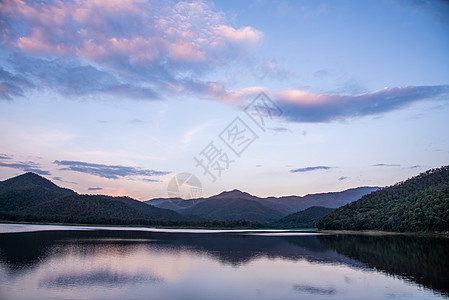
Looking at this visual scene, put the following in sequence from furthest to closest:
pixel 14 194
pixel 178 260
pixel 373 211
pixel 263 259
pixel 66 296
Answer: pixel 14 194, pixel 373 211, pixel 263 259, pixel 178 260, pixel 66 296

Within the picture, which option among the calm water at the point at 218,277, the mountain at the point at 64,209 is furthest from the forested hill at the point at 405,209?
the mountain at the point at 64,209

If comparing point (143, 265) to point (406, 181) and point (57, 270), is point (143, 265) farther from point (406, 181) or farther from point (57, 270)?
point (406, 181)

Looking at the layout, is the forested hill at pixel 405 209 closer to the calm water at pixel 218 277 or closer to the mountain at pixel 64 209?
the calm water at pixel 218 277

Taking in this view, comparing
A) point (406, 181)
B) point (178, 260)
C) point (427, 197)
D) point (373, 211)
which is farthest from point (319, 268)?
point (406, 181)

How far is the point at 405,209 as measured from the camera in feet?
334

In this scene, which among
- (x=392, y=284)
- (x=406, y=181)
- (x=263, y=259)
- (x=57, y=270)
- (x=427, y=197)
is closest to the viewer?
(x=392, y=284)

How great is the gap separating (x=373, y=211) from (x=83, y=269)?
112m

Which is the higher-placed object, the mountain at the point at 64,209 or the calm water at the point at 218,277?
the mountain at the point at 64,209

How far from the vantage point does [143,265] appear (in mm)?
35094

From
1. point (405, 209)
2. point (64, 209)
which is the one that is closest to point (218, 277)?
point (405, 209)

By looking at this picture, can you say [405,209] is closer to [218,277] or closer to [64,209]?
[218,277]

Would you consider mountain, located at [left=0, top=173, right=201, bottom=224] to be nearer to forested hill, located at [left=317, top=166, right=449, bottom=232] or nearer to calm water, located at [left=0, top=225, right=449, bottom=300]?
forested hill, located at [left=317, top=166, right=449, bottom=232]

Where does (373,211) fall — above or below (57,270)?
above

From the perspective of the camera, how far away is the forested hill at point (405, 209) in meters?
86.4
